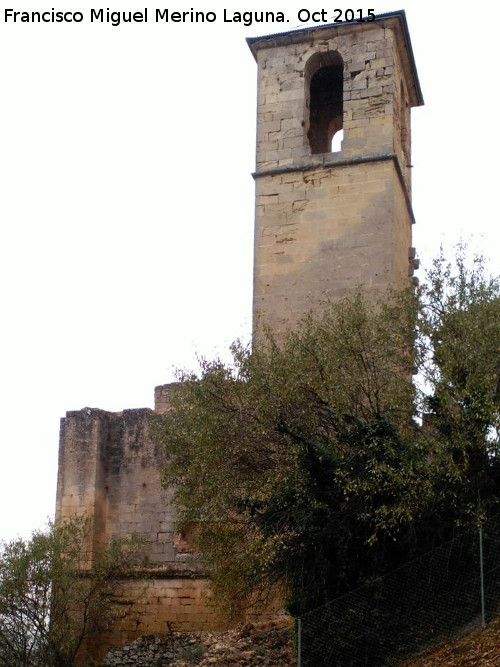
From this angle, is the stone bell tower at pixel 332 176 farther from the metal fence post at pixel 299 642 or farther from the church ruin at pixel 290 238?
the metal fence post at pixel 299 642

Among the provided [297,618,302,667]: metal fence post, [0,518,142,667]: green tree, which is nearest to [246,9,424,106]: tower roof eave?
[0,518,142,667]: green tree

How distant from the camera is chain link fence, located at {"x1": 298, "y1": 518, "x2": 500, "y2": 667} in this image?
49.3 feet

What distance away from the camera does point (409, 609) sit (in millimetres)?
15359

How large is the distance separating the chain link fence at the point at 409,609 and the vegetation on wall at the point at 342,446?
1.37ft

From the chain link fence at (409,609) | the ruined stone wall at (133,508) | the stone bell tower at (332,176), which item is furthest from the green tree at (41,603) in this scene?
the chain link fence at (409,609)

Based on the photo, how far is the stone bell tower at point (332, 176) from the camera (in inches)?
883

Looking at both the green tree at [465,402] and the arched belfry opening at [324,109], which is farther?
the arched belfry opening at [324,109]

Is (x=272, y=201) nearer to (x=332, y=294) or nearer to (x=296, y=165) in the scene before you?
(x=296, y=165)

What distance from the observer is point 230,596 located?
56.6 ft

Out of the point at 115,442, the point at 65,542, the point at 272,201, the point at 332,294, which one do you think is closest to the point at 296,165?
the point at 272,201

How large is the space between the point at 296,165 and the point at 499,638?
12198 mm

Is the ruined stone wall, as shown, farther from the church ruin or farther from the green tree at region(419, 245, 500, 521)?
the green tree at region(419, 245, 500, 521)

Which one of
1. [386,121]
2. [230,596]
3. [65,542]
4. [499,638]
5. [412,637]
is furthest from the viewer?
[386,121]

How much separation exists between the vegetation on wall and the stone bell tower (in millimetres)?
4175
